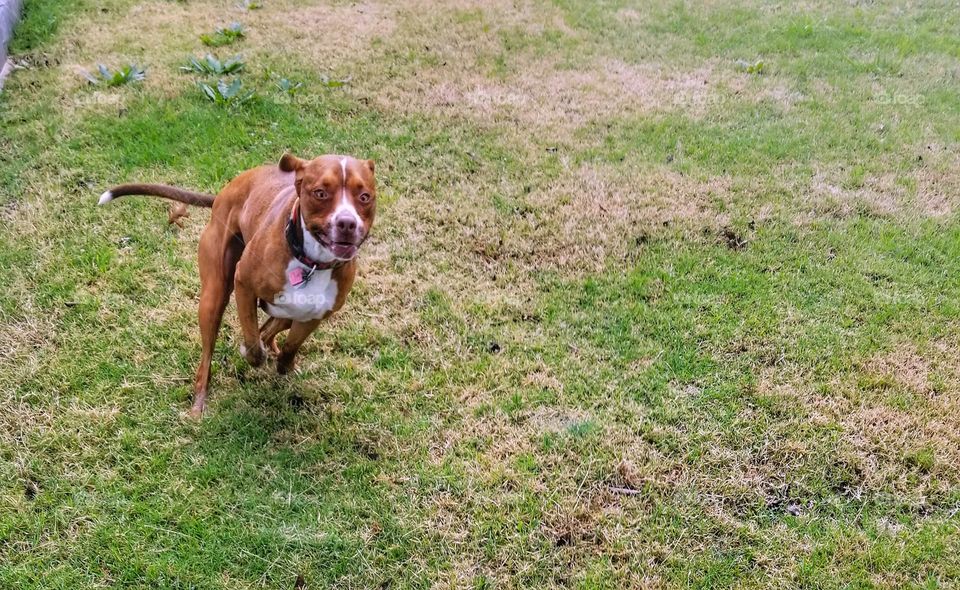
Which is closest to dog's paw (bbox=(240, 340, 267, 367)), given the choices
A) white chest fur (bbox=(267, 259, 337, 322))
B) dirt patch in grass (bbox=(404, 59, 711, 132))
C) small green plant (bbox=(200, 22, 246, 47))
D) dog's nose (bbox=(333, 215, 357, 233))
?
white chest fur (bbox=(267, 259, 337, 322))

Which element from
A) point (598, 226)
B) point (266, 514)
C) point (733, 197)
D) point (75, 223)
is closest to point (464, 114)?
point (598, 226)

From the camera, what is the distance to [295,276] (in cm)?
291

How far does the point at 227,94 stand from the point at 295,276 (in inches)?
152

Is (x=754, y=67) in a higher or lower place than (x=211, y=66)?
higher

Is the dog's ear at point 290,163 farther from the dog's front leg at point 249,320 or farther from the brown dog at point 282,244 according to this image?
the dog's front leg at point 249,320

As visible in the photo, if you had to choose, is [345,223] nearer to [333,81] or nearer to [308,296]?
[308,296]

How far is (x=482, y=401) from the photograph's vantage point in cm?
353

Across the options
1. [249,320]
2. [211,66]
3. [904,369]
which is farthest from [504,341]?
[211,66]

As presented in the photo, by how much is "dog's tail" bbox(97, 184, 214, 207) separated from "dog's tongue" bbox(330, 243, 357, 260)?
48.7 inches

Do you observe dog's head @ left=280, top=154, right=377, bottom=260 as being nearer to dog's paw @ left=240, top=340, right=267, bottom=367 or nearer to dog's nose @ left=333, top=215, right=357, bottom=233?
dog's nose @ left=333, top=215, right=357, bottom=233

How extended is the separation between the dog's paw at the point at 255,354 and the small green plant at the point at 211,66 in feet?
13.2

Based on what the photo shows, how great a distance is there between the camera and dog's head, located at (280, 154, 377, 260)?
269cm

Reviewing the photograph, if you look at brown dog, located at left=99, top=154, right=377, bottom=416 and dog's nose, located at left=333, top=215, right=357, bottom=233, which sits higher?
dog's nose, located at left=333, top=215, right=357, bottom=233

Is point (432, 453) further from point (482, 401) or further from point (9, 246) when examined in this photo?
point (9, 246)
